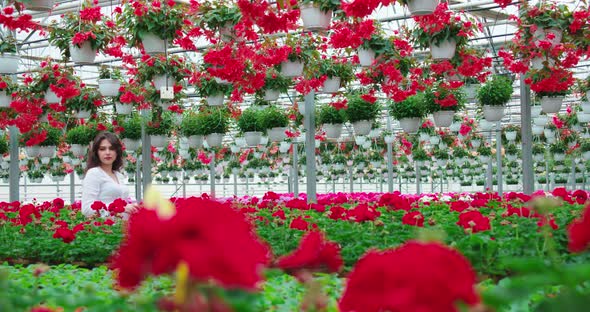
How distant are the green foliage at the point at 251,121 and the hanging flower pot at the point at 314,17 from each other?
392 cm

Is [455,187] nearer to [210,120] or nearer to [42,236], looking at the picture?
[210,120]

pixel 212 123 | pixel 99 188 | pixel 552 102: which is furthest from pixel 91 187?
pixel 552 102

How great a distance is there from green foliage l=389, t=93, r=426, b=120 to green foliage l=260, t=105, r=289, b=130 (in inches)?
54.9

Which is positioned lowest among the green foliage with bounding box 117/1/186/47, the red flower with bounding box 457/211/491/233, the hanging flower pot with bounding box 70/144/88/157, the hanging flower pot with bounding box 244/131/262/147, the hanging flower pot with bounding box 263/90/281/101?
the red flower with bounding box 457/211/491/233

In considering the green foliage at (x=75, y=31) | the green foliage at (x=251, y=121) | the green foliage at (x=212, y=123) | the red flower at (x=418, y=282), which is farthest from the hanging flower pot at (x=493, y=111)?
the red flower at (x=418, y=282)

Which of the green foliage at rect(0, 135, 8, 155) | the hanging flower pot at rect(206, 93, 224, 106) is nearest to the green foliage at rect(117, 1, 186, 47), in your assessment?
the hanging flower pot at rect(206, 93, 224, 106)

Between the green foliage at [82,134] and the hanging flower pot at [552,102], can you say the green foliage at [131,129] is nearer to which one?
the green foliage at [82,134]

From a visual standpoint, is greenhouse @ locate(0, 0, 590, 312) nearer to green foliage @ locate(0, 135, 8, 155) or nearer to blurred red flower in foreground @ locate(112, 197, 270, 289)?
blurred red flower in foreground @ locate(112, 197, 270, 289)

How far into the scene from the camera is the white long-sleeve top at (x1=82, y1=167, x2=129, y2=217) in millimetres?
4648

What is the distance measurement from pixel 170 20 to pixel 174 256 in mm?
5151

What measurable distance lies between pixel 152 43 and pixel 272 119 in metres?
3.21

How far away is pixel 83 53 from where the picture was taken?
6.38m

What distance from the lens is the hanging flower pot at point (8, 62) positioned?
6.69 m

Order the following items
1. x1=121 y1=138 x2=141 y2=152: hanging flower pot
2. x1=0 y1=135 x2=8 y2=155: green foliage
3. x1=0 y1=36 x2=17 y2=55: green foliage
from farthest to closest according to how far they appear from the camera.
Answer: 1. x1=0 y1=135 x2=8 y2=155: green foliage
2. x1=121 y1=138 x2=141 y2=152: hanging flower pot
3. x1=0 y1=36 x2=17 y2=55: green foliage
